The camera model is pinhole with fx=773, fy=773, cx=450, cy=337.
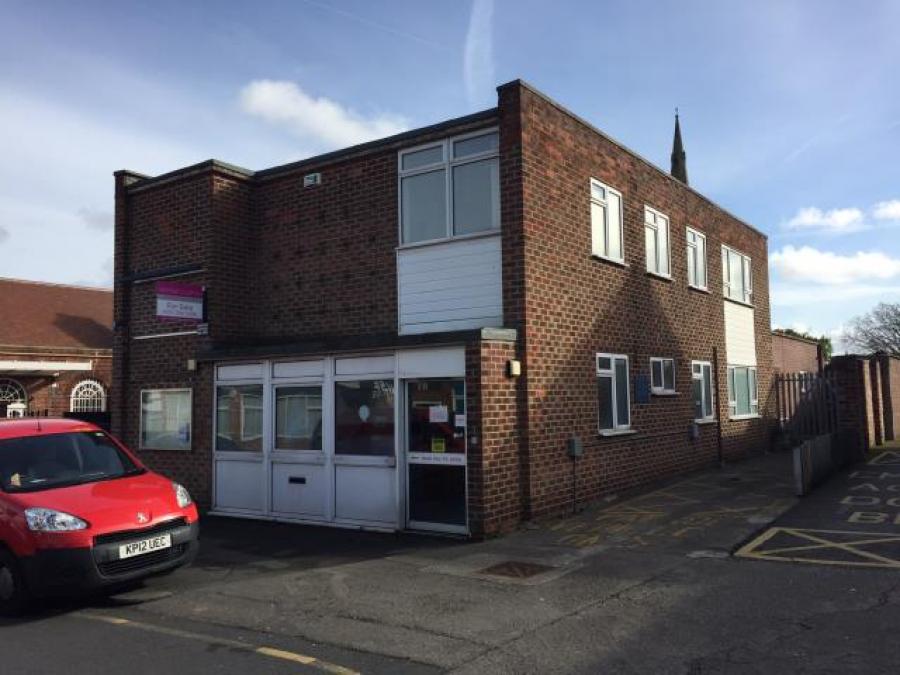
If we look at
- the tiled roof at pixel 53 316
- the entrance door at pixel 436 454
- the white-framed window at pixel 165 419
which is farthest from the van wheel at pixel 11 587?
the tiled roof at pixel 53 316

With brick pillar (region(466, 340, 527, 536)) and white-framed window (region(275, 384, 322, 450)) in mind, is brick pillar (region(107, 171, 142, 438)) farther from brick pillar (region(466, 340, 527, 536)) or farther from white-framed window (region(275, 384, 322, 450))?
brick pillar (region(466, 340, 527, 536))

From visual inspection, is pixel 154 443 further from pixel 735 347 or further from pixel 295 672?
pixel 735 347

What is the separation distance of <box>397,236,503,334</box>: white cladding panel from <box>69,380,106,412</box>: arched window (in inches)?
972

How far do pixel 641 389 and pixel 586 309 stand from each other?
89.2 inches

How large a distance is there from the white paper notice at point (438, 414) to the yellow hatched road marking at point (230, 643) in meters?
4.56

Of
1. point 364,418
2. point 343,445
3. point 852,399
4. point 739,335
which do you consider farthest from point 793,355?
point 343,445

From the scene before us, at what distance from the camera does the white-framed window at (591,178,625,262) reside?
1261cm

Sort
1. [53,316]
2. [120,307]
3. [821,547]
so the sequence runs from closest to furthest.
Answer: [821,547] → [120,307] → [53,316]

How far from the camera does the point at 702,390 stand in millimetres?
16359

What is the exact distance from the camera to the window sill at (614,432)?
12.2 meters

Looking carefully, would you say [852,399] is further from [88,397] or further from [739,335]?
[88,397]

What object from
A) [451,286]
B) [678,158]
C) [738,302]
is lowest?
→ [451,286]

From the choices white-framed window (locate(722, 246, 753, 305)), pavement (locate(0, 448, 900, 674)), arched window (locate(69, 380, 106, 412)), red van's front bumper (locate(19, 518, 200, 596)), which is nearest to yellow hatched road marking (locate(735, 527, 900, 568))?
pavement (locate(0, 448, 900, 674))

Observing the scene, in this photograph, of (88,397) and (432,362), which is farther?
(88,397)
